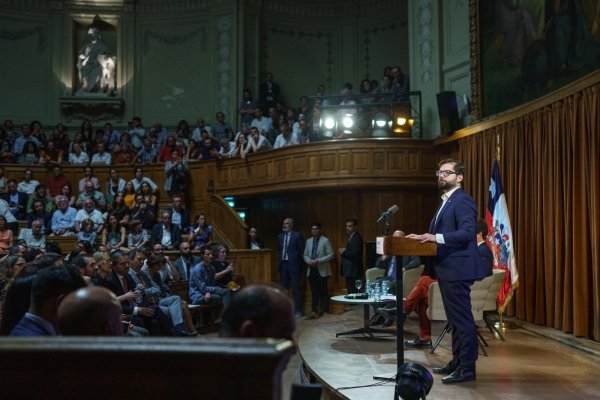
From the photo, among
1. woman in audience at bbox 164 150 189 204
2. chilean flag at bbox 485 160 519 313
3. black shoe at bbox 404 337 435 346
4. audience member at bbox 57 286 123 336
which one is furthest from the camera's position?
woman in audience at bbox 164 150 189 204

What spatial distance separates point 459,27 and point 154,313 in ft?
23.8

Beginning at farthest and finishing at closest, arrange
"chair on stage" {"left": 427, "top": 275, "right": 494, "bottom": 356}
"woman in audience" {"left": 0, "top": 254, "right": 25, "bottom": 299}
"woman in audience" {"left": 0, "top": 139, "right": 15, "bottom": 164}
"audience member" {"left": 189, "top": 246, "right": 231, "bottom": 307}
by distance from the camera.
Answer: "woman in audience" {"left": 0, "top": 139, "right": 15, "bottom": 164} < "audience member" {"left": 189, "top": 246, "right": 231, "bottom": 307} < "chair on stage" {"left": 427, "top": 275, "right": 494, "bottom": 356} < "woman in audience" {"left": 0, "top": 254, "right": 25, "bottom": 299}

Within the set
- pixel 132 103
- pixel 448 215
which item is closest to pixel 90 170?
pixel 132 103

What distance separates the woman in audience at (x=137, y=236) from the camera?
9578 mm

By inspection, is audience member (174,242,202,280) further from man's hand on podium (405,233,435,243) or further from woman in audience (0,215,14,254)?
man's hand on podium (405,233,435,243)

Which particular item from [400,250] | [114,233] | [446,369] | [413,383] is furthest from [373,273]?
[413,383]

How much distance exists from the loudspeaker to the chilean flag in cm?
214

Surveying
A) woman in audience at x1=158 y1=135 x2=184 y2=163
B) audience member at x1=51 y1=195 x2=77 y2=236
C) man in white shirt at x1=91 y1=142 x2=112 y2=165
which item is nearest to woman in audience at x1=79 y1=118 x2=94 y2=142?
man in white shirt at x1=91 y1=142 x2=112 y2=165

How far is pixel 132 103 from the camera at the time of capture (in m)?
14.8

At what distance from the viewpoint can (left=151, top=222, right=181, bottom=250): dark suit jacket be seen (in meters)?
9.52

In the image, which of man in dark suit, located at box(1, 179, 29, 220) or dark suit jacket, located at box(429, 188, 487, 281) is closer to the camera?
dark suit jacket, located at box(429, 188, 487, 281)

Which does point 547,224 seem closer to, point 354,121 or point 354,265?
point 354,265

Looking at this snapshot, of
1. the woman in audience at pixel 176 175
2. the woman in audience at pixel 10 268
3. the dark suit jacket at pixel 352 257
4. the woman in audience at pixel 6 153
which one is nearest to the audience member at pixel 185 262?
the dark suit jacket at pixel 352 257

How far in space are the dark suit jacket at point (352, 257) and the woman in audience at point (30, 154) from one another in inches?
260
